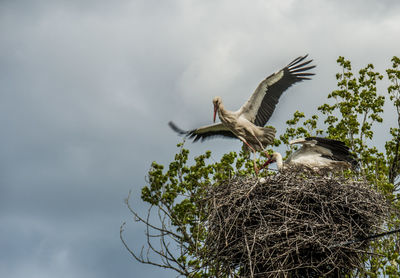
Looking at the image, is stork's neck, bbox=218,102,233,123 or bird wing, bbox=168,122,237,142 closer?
stork's neck, bbox=218,102,233,123

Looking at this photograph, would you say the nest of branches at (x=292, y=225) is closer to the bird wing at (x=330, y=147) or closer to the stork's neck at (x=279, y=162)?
the stork's neck at (x=279, y=162)

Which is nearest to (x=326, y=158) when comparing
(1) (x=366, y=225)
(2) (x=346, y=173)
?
(2) (x=346, y=173)

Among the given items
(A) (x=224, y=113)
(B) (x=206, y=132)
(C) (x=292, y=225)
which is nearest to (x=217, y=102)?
(A) (x=224, y=113)

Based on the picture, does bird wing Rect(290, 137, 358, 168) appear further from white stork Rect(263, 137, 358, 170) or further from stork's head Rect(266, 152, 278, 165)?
stork's head Rect(266, 152, 278, 165)

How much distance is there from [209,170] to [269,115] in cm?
178

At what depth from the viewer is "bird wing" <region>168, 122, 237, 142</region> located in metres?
15.1

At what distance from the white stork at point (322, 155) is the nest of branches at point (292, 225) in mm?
1409

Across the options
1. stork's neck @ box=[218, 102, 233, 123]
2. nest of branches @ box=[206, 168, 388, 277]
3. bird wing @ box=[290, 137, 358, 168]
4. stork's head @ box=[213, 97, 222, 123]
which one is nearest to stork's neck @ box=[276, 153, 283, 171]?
bird wing @ box=[290, 137, 358, 168]

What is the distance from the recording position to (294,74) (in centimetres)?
1458

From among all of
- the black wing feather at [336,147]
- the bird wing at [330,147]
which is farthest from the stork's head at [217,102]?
the black wing feather at [336,147]

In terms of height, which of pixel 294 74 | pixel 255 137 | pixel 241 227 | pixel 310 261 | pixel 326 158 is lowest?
pixel 310 261

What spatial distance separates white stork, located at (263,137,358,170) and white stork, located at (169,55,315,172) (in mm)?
1404

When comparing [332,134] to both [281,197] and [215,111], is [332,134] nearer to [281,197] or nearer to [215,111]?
[215,111]

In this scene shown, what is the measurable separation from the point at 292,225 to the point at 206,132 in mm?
5674
